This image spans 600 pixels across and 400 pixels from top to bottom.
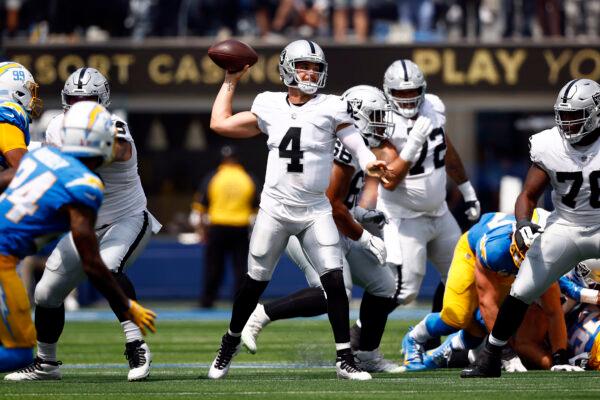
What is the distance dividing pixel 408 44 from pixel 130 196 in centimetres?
958

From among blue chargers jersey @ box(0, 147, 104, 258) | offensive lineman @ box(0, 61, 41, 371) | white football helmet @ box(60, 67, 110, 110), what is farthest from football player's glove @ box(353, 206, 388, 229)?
blue chargers jersey @ box(0, 147, 104, 258)

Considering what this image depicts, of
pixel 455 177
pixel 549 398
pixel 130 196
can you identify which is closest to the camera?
pixel 549 398

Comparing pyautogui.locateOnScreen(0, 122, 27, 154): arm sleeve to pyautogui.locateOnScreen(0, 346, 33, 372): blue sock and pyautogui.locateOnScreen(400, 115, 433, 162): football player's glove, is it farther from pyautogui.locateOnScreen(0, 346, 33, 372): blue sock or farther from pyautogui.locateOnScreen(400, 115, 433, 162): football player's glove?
pyautogui.locateOnScreen(400, 115, 433, 162): football player's glove

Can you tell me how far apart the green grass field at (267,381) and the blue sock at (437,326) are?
336 mm

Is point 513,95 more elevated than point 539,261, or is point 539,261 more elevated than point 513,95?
point 539,261

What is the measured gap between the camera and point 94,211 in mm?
6000

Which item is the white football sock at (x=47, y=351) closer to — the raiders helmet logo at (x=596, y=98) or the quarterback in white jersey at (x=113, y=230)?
the quarterback in white jersey at (x=113, y=230)

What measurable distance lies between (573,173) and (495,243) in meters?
0.72

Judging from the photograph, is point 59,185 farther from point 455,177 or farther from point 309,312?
point 455,177

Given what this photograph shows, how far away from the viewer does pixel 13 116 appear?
705 centimetres

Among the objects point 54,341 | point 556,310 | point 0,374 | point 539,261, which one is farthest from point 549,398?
point 0,374

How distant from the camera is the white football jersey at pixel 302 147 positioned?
703cm

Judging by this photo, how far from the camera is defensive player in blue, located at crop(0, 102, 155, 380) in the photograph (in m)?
5.96

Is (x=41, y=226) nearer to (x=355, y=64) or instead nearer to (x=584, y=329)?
(x=584, y=329)
